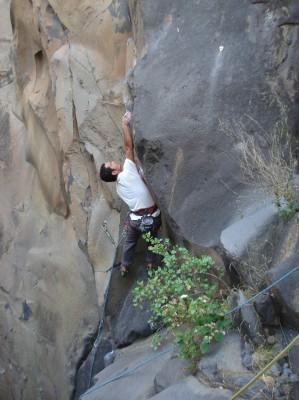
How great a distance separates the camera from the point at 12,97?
8766mm

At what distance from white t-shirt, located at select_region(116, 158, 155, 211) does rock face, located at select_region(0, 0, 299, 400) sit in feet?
0.87

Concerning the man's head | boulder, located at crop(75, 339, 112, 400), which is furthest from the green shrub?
boulder, located at crop(75, 339, 112, 400)

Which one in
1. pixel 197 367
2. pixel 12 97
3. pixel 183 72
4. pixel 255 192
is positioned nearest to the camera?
pixel 197 367

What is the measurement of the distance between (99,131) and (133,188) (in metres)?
1.13

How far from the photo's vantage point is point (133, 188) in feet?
18.5

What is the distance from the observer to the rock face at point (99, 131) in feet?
16.6

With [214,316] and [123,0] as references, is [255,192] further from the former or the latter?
[123,0]

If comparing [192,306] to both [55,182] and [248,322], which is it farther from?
[55,182]

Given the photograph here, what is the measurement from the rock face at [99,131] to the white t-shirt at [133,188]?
0.27 meters

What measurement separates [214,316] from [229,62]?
73.3 inches

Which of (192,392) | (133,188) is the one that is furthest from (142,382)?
(133,188)

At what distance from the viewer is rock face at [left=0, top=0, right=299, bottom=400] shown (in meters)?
5.07

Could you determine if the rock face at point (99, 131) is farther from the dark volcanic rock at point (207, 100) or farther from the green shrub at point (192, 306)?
the green shrub at point (192, 306)

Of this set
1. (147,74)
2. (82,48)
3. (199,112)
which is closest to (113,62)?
(82,48)
